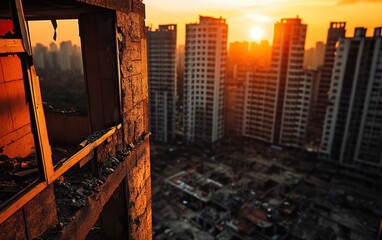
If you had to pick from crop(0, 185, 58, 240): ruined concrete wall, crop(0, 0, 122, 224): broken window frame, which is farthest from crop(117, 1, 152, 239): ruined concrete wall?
crop(0, 185, 58, 240): ruined concrete wall

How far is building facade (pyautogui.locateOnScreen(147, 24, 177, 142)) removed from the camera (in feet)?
159

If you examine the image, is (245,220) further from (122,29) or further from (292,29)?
(292,29)

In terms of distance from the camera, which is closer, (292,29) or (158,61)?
(292,29)

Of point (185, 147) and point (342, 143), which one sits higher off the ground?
point (342, 143)

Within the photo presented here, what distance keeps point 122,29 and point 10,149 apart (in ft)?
8.39

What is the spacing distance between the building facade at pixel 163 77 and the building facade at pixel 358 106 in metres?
26.6

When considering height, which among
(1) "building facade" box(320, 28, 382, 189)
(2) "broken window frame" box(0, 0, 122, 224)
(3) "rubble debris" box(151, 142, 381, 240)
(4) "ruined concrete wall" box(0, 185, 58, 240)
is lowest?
(3) "rubble debris" box(151, 142, 381, 240)

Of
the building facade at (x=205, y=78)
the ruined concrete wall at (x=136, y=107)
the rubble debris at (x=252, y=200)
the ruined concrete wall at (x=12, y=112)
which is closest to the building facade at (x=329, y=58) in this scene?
the rubble debris at (x=252, y=200)

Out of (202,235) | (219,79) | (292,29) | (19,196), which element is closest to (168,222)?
(202,235)

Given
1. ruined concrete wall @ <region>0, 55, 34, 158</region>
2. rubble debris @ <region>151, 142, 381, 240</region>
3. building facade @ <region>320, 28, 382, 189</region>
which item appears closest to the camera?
ruined concrete wall @ <region>0, 55, 34, 158</region>

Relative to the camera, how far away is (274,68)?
45.8 m

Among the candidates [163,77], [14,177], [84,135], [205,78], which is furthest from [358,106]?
[14,177]

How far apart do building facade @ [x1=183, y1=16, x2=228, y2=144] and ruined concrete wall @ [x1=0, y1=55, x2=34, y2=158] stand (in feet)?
133

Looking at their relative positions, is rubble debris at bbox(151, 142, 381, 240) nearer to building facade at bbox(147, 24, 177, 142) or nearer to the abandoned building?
building facade at bbox(147, 24, 177, 142)
